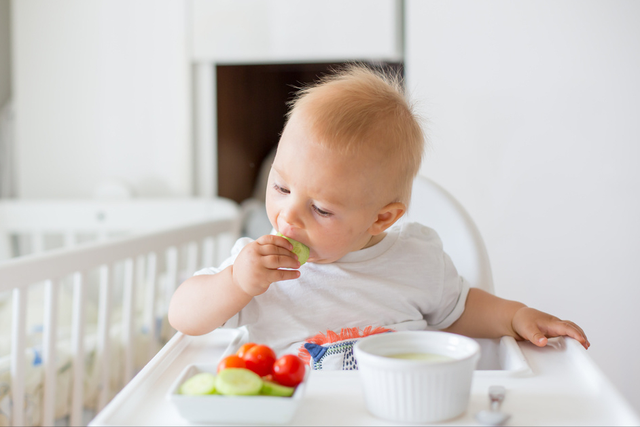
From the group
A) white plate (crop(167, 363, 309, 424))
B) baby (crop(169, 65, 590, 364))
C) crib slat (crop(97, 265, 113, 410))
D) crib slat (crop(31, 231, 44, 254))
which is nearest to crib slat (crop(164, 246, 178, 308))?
crib slat (crop(97, 265, 113, 410))

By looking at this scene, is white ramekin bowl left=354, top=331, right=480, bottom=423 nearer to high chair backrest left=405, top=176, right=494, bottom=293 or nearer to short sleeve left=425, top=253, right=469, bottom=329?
short sleeve left=425, top=253, right=469, bottom=329

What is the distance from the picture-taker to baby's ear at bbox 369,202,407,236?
2.67 feet

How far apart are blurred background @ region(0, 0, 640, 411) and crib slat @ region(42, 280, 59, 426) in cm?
95

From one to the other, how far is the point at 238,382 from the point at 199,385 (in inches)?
1.5

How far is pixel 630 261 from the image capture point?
5.22 feet

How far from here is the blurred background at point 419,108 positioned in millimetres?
1608

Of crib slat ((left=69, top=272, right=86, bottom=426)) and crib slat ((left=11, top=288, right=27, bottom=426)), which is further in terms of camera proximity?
crib slat ((left=69, top=272, right=86, bottom=426))

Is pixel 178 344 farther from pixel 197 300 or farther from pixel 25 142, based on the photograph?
pixel 25 142

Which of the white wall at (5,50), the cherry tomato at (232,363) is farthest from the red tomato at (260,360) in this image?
the white wall at (5,50)

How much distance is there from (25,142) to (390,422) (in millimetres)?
1989

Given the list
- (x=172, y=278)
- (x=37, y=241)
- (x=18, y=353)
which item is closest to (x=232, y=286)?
(x=18, y=353)

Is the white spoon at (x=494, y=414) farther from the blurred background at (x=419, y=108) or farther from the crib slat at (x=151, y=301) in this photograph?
the blurred background at (x=419, y=108)

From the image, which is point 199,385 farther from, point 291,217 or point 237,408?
point 291,217

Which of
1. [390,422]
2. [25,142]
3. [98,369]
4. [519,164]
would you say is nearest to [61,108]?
[25,142]
